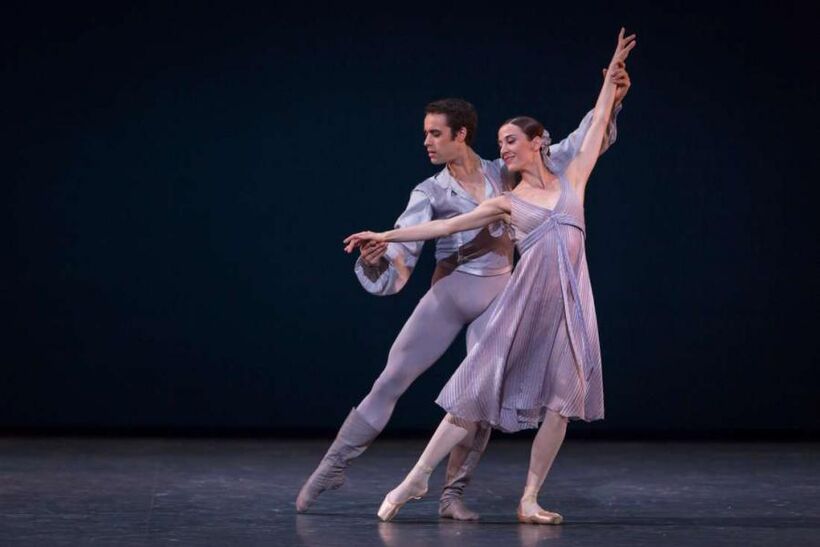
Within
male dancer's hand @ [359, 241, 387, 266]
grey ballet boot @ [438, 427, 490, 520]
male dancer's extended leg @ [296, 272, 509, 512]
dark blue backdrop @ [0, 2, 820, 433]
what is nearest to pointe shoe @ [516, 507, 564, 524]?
grey ballet boot @ [438, 427, 490, 520]

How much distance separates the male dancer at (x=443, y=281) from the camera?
170 inches

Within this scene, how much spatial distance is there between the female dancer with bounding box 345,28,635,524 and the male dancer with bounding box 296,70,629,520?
0.18 metres

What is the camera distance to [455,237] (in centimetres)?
439

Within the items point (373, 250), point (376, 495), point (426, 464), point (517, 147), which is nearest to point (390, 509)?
point (426, 464)

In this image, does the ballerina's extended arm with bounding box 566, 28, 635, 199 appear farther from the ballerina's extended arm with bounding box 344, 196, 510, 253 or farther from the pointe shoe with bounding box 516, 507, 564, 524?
the pointe shoe with bounding box 516, 507, 564, 524

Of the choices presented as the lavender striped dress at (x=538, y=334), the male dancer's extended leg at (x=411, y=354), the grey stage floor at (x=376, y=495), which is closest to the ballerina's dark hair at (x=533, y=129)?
the lavender striped dress at (x=538, y=334)

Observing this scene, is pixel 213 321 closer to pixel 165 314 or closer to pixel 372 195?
pixel 165 314

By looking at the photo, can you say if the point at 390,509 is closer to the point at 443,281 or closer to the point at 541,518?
the point at 541,518

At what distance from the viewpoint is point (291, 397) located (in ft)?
21.9

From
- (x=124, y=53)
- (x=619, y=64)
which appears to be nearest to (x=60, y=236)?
(x=124, y=53)

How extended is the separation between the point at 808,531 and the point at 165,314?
345 centimetres

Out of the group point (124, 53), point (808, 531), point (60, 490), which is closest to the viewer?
point (808, 531)

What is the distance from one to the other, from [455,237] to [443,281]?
0.14 metres

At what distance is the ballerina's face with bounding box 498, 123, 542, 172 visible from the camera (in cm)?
416
